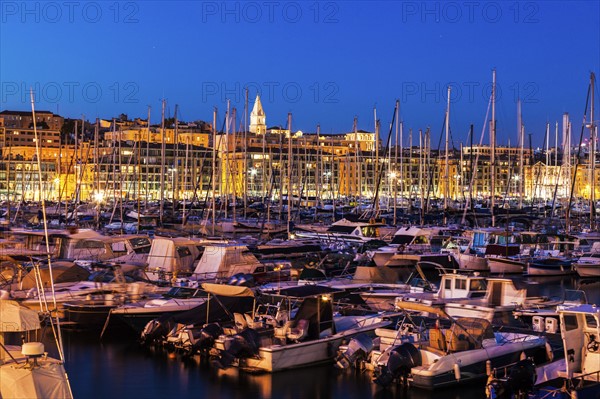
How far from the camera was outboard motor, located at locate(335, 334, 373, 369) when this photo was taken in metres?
19.4

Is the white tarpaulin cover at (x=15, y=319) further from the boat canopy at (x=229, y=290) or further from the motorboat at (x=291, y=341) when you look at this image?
the boat canopy at (x=229, y=290)

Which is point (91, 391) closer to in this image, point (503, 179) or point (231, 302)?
point (231, 302)

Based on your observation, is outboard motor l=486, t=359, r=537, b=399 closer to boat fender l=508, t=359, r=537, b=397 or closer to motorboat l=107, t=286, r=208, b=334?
boat fender l=508, t=359, r=537, b=397

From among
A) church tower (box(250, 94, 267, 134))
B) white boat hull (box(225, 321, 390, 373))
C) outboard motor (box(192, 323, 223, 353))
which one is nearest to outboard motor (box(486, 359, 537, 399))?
white boat hull (box(225, 321, 390, 373))

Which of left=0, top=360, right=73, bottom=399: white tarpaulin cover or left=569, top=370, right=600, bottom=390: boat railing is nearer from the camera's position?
left=0, top=360, right=73, bottom=399: white tarpaulin cover

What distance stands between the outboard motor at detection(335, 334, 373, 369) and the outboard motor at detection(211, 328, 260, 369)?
6.06ft

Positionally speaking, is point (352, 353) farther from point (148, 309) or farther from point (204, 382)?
point (148, 309)

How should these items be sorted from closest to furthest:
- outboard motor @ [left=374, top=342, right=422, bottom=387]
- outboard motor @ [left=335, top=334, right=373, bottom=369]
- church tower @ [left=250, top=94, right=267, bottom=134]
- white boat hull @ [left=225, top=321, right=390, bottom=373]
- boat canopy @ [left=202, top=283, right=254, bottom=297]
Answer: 1. outboard motor @ [left=374, top=342, right=422, bottom=387]
2. white boat hull @ [left=225, top=321, right=390, bottom=373]
3. outboard motor @ [left=335, top=334, right=373, bottom=369]
4. boat canopy @ [left=202, top=283, right=254, bottom=297]
5. church tower @ [left=250, top=94, right=267, bottom=134]

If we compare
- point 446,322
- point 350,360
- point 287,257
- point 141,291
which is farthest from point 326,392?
point 287,257

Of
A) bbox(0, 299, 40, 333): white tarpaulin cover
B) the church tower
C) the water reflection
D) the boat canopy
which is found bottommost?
the water reflection

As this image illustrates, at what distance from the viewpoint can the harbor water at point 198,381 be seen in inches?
717

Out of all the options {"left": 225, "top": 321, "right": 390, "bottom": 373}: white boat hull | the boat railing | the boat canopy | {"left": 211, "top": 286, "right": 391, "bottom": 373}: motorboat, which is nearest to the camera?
the boat railing

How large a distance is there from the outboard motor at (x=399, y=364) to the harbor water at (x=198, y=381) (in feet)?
1.06

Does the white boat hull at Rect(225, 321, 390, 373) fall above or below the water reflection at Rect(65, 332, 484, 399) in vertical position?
above
